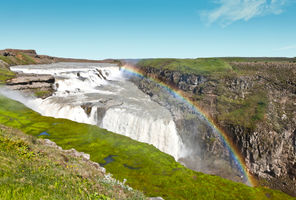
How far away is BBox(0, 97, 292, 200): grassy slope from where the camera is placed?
80.0 feet

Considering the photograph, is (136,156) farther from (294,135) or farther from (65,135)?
(294,135)

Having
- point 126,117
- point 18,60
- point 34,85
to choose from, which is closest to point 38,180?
point 126,117

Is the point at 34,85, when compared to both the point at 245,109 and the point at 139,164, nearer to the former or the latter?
the point at 139,164

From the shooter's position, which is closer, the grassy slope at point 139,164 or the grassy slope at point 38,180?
the grassy slope at point 38,180

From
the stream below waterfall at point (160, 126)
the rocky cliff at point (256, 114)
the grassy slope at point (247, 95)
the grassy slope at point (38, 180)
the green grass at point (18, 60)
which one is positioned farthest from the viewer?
the green grass at point (18, 60)

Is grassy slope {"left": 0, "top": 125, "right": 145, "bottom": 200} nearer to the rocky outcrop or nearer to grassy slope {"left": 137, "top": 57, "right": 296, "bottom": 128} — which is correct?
grassy slope {"left": 137, "top": 57, "right": 296, "bottom": 128}

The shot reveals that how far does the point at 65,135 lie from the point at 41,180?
3228cm

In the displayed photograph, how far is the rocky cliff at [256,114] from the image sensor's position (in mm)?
42812

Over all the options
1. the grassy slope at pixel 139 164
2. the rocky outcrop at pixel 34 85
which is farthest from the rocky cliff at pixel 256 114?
the rocky outcrop at pixel 34 85

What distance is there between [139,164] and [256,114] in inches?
1484

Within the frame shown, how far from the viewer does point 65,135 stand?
38562 millimetres

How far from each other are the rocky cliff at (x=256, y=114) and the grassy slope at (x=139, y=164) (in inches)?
681

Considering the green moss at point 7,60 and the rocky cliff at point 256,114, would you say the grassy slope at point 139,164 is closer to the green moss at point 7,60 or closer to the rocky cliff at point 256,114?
the rocky cliff at point 256,114

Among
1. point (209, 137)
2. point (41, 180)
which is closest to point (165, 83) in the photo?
point (209, 137)
